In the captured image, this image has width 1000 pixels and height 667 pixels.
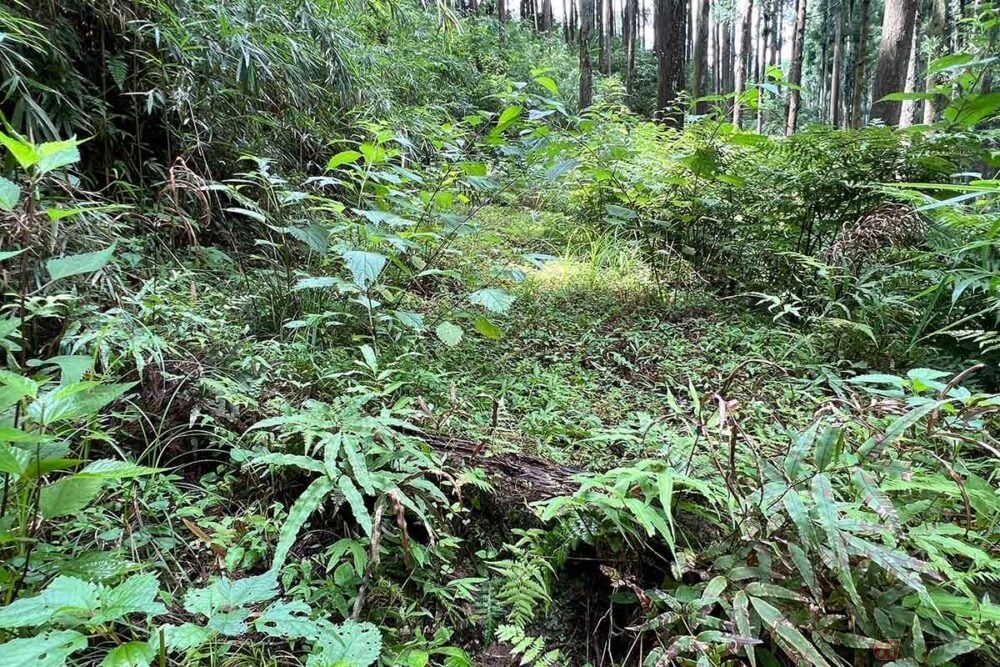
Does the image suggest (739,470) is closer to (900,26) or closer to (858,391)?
(858,391)

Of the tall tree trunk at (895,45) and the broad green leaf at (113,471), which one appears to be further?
the tall tree trunk at (895,45)

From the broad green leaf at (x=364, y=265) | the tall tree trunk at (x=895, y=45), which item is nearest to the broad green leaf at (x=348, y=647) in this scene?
the broad green leaf at (x=364, y=265)

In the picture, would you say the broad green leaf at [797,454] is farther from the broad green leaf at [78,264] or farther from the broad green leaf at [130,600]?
the broad green leaf at [78,264]

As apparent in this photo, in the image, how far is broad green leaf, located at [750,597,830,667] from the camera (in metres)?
0.91

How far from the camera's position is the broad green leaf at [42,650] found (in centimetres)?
66

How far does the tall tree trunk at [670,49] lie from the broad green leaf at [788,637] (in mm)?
5217

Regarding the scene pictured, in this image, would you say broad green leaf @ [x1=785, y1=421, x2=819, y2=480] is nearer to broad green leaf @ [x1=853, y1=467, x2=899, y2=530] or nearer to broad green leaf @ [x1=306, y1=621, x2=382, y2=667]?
broad green leaf @ [x1=853, y1=467, x2=899, y2=530]

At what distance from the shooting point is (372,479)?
1.22 m

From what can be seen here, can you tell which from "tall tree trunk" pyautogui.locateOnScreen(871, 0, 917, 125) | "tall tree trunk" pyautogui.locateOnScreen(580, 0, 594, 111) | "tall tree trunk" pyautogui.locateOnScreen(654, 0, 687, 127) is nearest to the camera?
"tall tree trunk" pyautogui.locateOnScreen(654, 0, 687, 127)

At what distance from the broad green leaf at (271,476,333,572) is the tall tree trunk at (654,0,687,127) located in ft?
17.3

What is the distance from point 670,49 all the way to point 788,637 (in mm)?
5950

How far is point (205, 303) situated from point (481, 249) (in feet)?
7.05

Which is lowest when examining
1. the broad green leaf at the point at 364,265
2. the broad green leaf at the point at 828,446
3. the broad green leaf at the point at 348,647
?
the broad green leaf at the point at 348,647


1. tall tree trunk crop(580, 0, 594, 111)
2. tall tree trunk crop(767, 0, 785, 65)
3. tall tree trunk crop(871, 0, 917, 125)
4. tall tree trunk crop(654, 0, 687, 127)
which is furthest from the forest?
tall tree trunk crop(767, 0, 785, 65)
